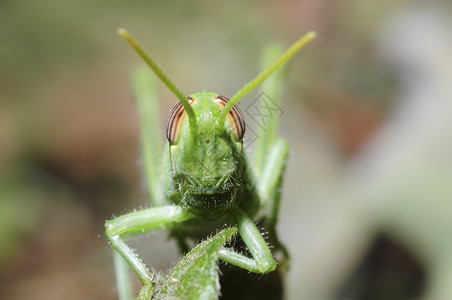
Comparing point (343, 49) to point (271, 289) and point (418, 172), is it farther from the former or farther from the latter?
point (271, 289)

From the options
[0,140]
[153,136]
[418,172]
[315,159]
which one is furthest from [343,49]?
[0,140]

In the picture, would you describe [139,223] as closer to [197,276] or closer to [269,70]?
[269,70]

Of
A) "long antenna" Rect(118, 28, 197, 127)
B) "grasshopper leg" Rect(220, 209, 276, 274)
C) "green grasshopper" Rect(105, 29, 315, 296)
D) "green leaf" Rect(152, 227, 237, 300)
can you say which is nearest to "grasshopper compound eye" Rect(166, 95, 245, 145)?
"green grasshopper" Rect(105, 29, 315, 296)

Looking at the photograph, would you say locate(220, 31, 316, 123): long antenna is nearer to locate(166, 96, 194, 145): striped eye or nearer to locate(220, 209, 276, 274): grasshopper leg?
locate(166, 96, 194, 145): striped eye

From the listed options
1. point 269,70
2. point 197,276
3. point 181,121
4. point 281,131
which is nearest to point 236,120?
point 181,121

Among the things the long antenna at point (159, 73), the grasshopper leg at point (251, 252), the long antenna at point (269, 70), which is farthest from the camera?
the grasshopper leg at point (251, 252)

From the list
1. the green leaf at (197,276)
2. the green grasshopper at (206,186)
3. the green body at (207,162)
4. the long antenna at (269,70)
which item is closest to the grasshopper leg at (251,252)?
the green grasshopper at (206,186)

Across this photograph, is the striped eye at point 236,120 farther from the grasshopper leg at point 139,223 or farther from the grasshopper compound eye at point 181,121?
the grasshopper leg at point 139,223
